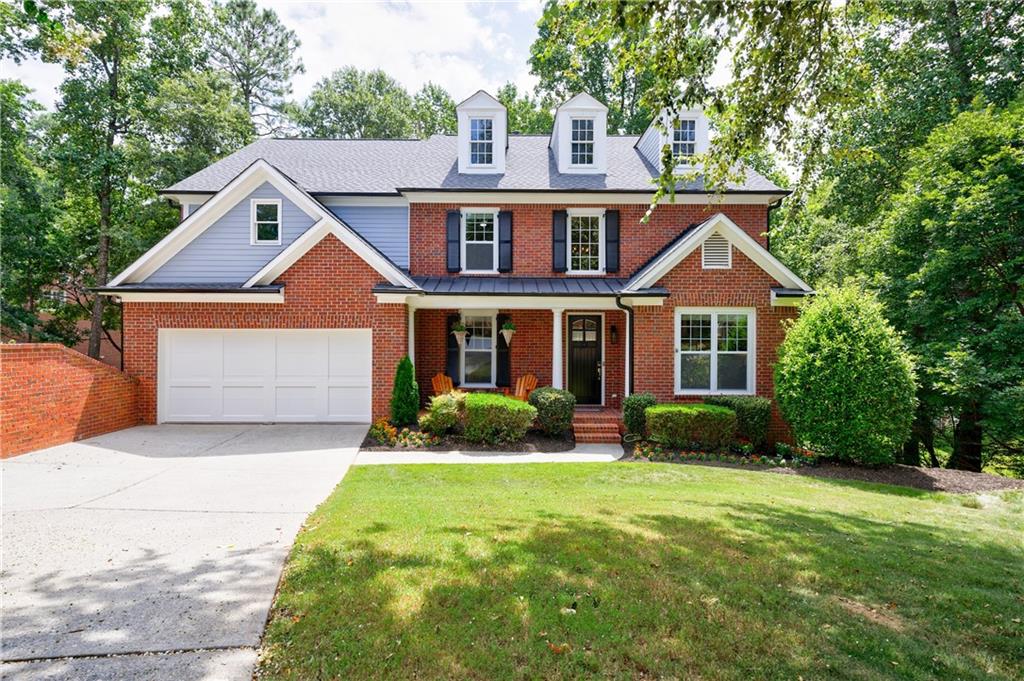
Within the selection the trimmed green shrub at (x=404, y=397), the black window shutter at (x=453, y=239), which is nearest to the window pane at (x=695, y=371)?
the trimmed green shrub at (x=404, y=397)

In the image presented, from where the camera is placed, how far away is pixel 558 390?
36.8ft

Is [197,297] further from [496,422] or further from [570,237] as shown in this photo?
[570,237]

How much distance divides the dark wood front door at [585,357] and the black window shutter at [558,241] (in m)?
1.49

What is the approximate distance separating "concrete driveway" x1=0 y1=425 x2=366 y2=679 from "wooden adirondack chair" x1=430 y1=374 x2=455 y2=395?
3878 millimetres

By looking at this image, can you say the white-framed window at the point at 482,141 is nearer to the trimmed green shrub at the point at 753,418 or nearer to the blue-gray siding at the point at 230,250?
the blue-gray siding at the point at 230,250

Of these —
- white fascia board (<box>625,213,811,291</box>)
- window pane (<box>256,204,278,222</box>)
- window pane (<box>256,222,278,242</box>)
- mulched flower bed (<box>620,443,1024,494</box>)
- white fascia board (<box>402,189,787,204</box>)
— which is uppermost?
white fascia board (<box>402,189,787,204</box>)

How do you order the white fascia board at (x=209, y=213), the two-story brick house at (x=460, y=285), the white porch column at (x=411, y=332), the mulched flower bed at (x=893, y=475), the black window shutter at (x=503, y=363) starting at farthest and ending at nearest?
the black window shutter at (x=503, y=363)
the white porch column at (x=411, y=332)
the white fascia board at (x=209, y=213)
the two-story brick house at (x=460, y=285)
the mulched flower bed at (x=893, y=475)

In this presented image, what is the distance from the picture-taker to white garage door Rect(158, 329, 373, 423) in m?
11.7

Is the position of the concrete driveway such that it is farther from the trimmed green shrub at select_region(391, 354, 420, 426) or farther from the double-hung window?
the double-hung window

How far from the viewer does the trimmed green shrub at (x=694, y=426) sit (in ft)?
33.5

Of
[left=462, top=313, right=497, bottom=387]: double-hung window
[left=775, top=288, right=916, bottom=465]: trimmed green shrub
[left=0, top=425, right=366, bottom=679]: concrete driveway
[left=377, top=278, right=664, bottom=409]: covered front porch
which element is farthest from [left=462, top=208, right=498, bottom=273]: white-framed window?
[left=775, top=288, right=916, bottom=465]: trimmed green shrub

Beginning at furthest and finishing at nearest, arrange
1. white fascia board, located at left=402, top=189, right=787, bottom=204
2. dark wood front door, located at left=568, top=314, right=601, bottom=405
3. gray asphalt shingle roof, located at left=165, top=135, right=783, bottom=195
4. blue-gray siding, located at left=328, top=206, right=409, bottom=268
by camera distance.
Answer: blue-gray siding, located at left=328, top=206, right=409, bottom=268 < gray asphalt shingle roof, located at left=165, top=135, right=783, bottom=195 < dark wood front door, located at left=568, top=314, right=601, bottom=405 < white fascia board, located at left=402, top=189, right=787, bottom=204

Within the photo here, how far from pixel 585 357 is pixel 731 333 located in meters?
3.83

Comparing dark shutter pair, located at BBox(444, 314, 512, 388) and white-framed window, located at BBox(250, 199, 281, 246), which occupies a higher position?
white-framed window, located at BBox(250, 199, 281, 246)
